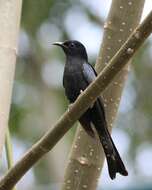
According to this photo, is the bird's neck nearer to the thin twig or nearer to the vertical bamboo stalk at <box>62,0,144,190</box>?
the vertical bamboo stalk at <box>62,0,144,190</box>

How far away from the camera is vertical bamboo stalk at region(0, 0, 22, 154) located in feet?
8.98

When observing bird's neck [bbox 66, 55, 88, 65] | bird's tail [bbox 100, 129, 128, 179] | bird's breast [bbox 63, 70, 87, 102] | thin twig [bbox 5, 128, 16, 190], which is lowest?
bird's breast [bbox 63, 70, 87, 102]

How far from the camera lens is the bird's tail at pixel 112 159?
3129mm

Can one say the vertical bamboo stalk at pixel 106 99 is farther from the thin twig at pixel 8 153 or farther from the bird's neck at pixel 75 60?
the bird's neck at pixel 75 60

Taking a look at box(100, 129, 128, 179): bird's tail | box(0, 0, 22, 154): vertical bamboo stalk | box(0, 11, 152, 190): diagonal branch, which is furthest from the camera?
box(100, 129, 128, 179): bird's tail

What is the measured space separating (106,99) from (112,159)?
300 millimetres

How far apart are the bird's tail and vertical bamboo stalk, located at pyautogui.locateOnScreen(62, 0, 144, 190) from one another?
0.37 ft

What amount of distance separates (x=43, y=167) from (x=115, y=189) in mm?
8246

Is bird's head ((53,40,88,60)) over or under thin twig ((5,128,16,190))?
under

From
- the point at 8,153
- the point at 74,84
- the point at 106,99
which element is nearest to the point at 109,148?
the point at 106,99

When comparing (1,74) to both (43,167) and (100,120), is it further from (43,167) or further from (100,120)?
(43,167)

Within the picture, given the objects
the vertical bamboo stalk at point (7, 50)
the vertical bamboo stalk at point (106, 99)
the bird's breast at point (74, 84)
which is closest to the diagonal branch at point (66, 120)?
the vertical bamboo stalk at point (7, 50)

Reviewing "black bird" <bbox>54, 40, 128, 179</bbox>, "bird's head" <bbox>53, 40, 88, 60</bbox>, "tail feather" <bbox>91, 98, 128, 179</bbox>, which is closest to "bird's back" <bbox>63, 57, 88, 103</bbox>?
"black bird" <bbox>54, 40, 128, 179</bbox>

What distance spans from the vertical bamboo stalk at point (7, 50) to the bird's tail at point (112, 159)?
0.51m
